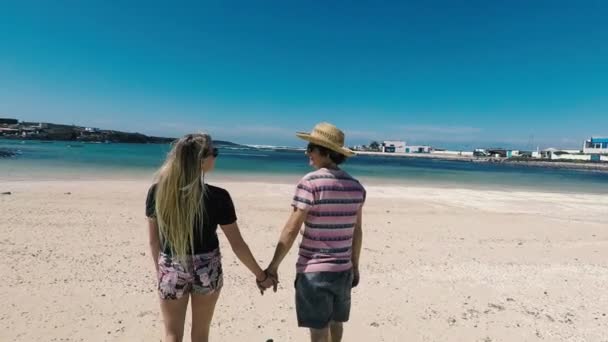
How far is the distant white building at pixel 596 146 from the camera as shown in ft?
358

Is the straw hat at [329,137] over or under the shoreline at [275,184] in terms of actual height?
over

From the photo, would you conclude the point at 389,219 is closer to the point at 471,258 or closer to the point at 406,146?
the point at 471,258

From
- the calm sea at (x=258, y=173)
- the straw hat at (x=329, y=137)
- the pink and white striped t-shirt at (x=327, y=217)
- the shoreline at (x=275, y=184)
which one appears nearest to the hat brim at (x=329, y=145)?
the straw hat at (x=329, y=137)

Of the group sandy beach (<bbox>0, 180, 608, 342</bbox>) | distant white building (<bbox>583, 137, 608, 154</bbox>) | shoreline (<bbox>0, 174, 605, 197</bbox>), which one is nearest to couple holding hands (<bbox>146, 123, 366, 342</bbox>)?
sandy beach (<bbox>0, 180, 608, 342</bbox>)

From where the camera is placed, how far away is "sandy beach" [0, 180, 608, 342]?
3.64m

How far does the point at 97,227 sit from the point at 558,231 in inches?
415

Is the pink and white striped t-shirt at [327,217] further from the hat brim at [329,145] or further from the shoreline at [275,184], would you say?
the shoreline at [275,184]

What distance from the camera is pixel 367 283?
4945mm

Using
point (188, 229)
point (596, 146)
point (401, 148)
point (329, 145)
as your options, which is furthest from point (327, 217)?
point (401, 148)

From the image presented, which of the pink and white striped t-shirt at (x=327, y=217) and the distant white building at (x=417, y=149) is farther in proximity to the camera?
the distant white building at (x=417, y=149)

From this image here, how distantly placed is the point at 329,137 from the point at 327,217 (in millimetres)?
499

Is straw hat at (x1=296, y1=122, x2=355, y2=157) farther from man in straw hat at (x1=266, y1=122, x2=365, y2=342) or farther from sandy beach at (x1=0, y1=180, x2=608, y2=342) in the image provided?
sandy beach at (x1=0, y1=180, x2=608, y2=342)

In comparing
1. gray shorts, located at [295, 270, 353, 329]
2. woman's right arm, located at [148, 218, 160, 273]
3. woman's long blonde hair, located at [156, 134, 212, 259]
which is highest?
woman's long blonde hair, located at [156, 134, 212, 259]

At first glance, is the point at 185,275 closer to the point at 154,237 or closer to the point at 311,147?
the point at 154,237
